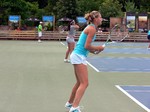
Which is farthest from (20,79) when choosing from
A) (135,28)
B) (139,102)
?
(135,28)

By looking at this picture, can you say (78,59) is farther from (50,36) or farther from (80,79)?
(50,36)

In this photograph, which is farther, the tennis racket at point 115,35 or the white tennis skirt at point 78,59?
the tennis racket at point 115,35

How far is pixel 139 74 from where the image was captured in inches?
563

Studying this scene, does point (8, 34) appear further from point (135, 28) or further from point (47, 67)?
point (47, 67)

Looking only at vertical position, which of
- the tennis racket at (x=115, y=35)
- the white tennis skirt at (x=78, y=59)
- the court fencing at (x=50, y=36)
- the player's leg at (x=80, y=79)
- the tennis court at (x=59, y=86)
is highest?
the tennis racket at (x=115, y=35)

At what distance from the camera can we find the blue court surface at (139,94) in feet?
29.5

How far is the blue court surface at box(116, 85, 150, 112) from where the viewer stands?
8.98m

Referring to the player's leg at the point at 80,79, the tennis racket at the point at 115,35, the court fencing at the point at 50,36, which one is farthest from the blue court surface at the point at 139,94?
the court fencing at the point at 50,36

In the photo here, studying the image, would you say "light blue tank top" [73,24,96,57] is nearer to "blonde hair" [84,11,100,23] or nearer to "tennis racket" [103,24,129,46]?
"blonde hair" [84,11,100,23]

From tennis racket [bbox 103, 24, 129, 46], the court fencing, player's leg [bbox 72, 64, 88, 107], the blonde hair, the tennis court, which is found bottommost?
the court fencing

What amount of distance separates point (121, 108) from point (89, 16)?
6.82 feet

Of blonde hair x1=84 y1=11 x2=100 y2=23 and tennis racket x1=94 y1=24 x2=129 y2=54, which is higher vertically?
blonde hair x1=84 y1=11 x2=100 y2=23

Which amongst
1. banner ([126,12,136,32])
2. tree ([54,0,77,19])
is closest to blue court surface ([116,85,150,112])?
banner ([126,12,136,32])

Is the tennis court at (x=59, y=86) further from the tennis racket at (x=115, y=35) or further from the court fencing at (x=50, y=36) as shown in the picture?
the court fencing at (x=50, y=36)
